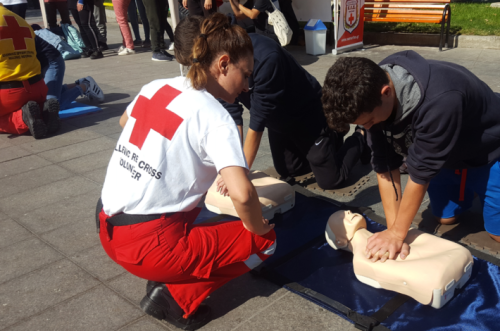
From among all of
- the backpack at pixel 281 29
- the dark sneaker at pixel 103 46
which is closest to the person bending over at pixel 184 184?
the backpack at pixel 281 29

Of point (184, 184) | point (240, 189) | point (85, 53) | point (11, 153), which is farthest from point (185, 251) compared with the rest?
point (85, 53)

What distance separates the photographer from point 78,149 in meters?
4.57

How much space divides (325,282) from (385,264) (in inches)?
13.0

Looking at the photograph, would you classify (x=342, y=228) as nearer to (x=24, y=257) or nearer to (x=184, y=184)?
(x=184, y=184)

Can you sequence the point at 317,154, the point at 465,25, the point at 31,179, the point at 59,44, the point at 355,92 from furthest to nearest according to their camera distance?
the point at 465,25 → the point at 59,44 → the point at 31,179 → the point at 317,154 → the point at 355,92

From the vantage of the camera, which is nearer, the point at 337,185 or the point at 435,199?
the point at 435,199

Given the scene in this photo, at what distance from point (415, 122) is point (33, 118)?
13.2 feet

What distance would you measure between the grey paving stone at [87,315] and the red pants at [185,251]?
288mm

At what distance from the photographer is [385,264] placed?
86.8 inches

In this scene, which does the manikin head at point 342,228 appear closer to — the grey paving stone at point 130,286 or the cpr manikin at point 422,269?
the cpr manikin at point 422,269

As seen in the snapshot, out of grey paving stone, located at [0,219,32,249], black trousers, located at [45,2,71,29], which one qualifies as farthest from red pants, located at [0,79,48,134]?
black trousers, located at [45,2,71,29]

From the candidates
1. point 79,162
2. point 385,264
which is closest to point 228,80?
point 385,264

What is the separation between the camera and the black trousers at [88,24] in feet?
28.7

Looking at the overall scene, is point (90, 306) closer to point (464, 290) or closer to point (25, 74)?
point (464, 290)
